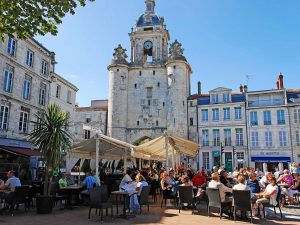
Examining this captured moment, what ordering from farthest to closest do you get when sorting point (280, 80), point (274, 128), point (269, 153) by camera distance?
point (280, 80)
point (274, 128)
point (269, 153)

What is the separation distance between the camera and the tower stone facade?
34281 millimetres

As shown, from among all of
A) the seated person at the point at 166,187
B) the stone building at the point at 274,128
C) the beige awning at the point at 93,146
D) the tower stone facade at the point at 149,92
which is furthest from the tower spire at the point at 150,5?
the seated person at the point at 166,187

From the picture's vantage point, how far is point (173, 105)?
34062 mm

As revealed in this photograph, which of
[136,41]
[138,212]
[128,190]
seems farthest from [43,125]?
[136,41]

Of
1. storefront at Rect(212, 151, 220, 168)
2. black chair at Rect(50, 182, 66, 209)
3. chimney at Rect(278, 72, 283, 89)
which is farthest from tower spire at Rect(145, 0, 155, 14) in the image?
black chair at Rect(50, 182, 66, 209)

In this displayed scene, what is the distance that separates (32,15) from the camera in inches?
260

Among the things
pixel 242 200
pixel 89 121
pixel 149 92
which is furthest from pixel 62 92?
pixel 242 200

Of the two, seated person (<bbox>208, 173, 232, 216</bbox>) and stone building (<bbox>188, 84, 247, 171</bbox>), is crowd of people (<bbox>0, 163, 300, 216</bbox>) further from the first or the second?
stone building (<bbox>188, 84, 247, 171</bbox>)

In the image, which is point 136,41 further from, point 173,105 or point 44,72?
point 44,72

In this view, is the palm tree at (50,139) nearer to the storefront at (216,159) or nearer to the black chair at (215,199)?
the black chair at (215,199)

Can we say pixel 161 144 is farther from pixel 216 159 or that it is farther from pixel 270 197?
pixel 216 159

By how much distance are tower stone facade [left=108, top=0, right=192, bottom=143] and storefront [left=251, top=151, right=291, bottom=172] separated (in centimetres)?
845

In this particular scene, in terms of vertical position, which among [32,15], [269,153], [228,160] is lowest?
[228,160]

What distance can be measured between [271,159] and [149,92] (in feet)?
55.7
